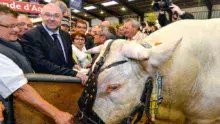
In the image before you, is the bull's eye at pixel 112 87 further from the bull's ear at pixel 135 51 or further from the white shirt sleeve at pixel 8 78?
the white shirt sleeve at pixel 8 78

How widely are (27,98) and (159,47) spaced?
1241 millimetres

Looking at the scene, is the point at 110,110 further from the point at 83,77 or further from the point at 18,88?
the point at 18,88

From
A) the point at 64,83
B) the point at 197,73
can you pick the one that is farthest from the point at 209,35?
the point at 64,83

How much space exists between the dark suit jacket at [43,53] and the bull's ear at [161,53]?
92 centimetres

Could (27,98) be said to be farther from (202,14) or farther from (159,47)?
(202,14)

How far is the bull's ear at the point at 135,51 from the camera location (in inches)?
74.8

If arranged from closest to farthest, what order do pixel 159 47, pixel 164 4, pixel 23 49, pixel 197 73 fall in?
pixel 159 47
pixel 197 73
pixel 23 49
pixel 164 4

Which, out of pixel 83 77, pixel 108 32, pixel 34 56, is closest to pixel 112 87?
pixel 83 77

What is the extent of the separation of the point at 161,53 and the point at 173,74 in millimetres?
355

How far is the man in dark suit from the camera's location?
99.6 inches

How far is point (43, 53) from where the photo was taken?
8.82ft

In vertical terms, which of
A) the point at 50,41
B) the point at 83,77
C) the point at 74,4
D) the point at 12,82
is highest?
the point at 74,4

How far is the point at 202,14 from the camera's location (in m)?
19.0

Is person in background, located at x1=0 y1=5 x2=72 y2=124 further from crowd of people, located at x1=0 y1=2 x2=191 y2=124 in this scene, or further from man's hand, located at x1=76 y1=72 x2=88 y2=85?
man's hand, located at x1=76 y1=72 x2=88 y2=85
